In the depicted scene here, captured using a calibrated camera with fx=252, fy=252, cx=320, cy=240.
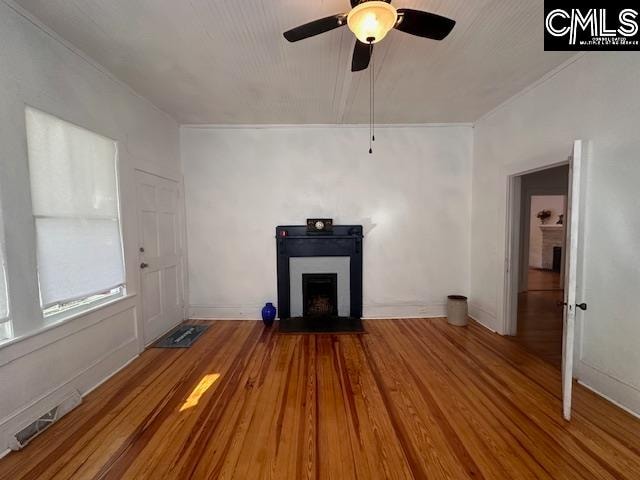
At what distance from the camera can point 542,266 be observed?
281 inches

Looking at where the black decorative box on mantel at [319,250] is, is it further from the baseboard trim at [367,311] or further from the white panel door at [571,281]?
the white panel door at [571,281]

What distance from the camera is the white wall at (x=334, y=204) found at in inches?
142

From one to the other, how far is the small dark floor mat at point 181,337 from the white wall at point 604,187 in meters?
3.86

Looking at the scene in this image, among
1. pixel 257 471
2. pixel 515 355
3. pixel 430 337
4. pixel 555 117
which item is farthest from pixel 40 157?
pixel 515 355

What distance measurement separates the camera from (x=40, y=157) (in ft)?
5.83

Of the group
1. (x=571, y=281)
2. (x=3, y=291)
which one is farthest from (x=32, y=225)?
(x=571, y=281)

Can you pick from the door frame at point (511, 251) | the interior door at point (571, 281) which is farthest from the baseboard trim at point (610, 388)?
the door frame at point (511, 251)

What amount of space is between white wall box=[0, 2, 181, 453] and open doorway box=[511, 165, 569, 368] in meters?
3.69

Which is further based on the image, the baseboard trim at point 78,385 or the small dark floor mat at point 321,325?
the small dark floor mat at point 321,325

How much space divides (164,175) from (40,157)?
1416 millimetres

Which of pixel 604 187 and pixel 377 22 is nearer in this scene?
pixel 377 22

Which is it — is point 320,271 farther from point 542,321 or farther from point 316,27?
point 542,321

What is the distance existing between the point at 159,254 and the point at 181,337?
3.45ft

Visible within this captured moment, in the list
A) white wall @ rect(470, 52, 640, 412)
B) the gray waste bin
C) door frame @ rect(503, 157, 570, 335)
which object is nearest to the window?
the gray waste bin
